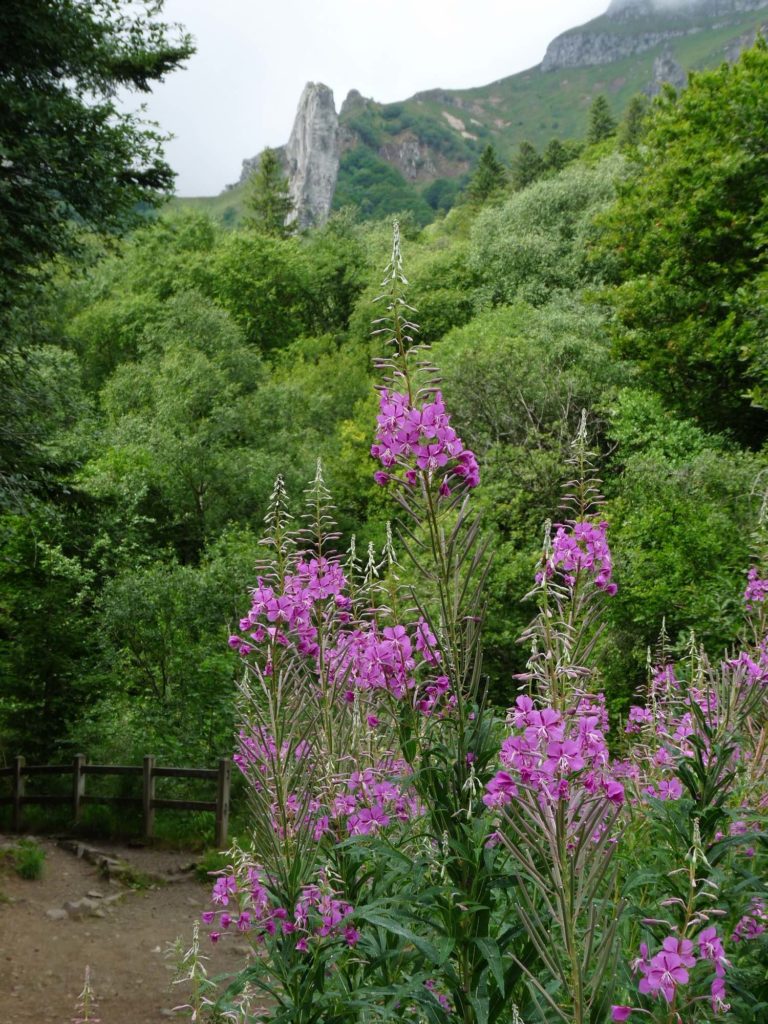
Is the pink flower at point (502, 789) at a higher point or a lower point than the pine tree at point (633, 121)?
lower

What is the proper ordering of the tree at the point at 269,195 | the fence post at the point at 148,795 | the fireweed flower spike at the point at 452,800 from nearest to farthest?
the fireweed flower spike at the point at 452,800
the fence post at the point at 148,795
the tree at the point at 269,195

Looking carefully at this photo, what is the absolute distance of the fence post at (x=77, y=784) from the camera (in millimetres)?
11898

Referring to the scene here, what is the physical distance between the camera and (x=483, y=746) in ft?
7.88

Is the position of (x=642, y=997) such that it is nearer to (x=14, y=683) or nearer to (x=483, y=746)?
(x=483, y=746)

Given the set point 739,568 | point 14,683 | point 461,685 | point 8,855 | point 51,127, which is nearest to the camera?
point 461,685

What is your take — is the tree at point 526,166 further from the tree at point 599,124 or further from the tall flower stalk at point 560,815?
the tall flower stalk at point 560,815

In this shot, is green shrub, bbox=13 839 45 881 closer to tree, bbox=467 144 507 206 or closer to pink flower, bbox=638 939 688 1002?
pink flower, bbox=638 939 688 1002

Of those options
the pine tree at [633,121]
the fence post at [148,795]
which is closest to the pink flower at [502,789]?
the fence post at [148,795]

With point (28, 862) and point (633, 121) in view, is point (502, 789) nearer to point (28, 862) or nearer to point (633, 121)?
point (28, 862)

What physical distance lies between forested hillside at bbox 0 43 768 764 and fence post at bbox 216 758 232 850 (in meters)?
1.53

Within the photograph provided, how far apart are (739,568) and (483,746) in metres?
7.90

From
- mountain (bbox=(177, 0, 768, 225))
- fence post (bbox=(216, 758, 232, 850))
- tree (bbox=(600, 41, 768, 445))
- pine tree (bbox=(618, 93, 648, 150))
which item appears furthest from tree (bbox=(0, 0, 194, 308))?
mountain (bbox=(177, 0, 768, 225))

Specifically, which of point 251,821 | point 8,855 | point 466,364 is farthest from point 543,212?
point 251,821

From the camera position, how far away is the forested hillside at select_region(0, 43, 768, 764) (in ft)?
34.4
